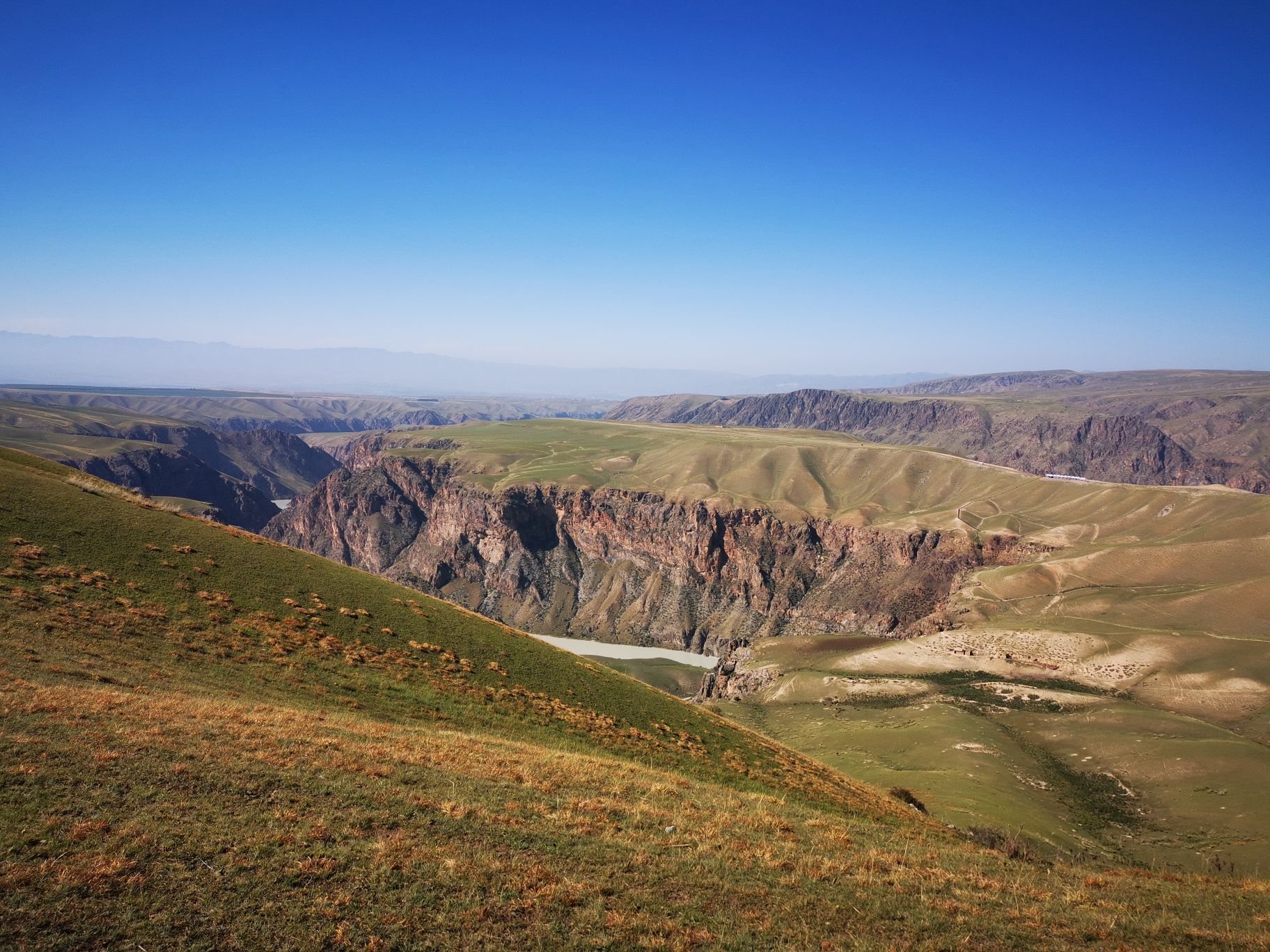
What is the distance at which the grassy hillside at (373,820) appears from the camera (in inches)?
471

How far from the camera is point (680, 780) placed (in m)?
26.7

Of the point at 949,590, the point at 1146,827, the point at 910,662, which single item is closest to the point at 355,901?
the point at 1146,827

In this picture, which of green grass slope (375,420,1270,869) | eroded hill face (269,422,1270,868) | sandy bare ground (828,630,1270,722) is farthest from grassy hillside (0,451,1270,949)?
sandy bare ground (828,630,1270,722)

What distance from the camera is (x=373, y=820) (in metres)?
15.8

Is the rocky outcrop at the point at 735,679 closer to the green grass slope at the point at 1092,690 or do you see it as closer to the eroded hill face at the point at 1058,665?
the eroded hill face at the point at 1058,665

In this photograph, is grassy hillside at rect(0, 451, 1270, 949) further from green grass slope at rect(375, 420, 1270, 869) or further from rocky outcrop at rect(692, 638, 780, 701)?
rocky outcrop at rect(692, 638, 780, 701)

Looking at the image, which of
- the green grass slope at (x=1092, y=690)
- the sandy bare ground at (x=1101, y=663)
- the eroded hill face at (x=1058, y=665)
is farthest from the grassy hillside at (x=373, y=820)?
the sandy bare ground at (x=1101, y=663)

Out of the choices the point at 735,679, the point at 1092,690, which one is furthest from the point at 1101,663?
the point at 735,679

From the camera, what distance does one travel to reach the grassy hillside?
12.0m

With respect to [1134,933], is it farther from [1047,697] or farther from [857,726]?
[1047,697]

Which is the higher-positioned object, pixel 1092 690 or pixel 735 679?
pixel 1092 690

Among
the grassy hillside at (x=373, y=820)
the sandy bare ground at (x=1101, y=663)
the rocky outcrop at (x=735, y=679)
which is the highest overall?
the grassy hillside at (x=373, y=820)

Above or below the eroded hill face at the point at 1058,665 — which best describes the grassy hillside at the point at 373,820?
above

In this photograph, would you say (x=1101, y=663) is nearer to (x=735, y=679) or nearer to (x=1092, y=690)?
(x=1092, y=690)
